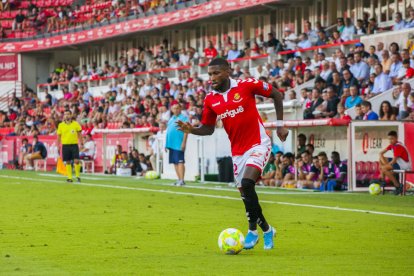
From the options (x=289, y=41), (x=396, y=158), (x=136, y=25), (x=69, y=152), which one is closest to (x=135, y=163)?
(x=69, y=152)

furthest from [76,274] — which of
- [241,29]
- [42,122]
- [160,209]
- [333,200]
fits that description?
[42,122]

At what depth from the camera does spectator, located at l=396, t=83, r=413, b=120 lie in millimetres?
22453

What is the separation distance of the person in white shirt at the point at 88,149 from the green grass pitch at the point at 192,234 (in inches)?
585

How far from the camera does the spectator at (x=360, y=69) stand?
2652cm

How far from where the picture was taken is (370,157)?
74.3ft

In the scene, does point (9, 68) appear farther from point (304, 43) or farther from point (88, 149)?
point (304, 43)

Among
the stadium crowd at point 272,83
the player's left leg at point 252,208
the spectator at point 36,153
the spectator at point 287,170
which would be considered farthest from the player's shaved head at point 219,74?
the spectator at point 36,153

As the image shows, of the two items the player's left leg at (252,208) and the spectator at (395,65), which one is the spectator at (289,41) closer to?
the spectator at (395,65)

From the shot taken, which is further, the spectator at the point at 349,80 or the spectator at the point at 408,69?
the spectator at the point at 349,80

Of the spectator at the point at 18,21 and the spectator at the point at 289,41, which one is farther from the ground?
the spectator at the point at 18,21

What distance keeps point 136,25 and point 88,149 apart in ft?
55.9

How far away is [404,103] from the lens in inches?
897

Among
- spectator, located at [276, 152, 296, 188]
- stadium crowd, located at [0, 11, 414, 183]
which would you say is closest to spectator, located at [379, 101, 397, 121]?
stadium crowd, located at [0, 11, 414, 183]

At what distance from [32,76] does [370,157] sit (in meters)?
48.4
